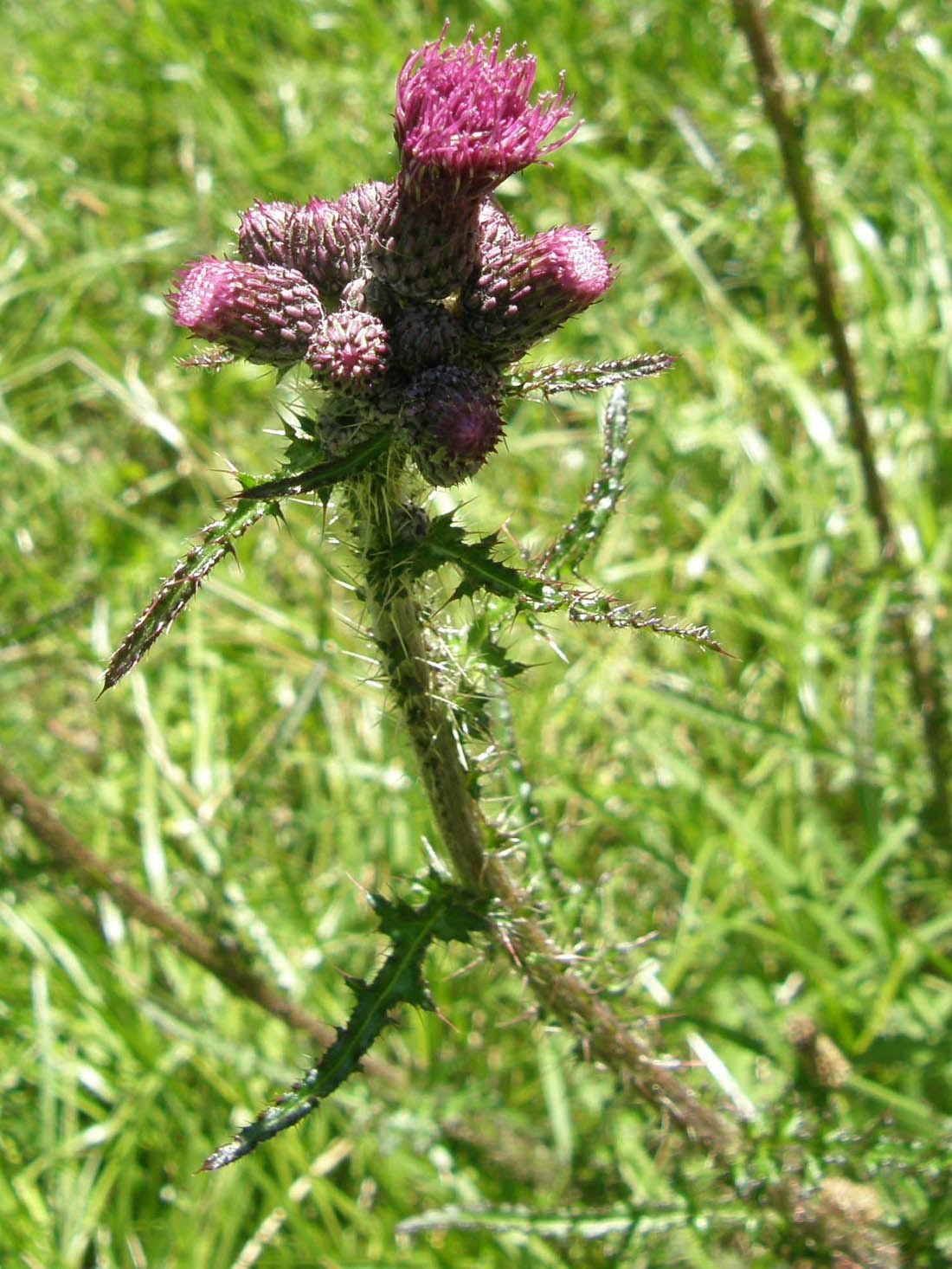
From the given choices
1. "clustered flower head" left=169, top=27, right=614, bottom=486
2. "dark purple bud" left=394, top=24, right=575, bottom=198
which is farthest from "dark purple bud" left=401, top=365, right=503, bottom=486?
"dark purple bud" left=394, top=24, right=575, bottom=198

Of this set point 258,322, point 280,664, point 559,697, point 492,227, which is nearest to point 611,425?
point 492,227

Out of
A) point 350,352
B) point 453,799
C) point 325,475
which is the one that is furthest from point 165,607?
point 453,799

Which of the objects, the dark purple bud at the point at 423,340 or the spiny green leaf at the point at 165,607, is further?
the dark purple bud at the point at 423,340

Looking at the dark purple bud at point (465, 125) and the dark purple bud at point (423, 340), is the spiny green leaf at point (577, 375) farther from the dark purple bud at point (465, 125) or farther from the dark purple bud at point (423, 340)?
the dark purple bud at point (465, 125)

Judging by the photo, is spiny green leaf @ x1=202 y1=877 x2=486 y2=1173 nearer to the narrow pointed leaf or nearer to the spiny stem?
the spiny stem

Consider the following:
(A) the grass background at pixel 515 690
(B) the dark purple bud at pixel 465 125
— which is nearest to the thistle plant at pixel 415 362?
(B) the dark purple bud at pixel 465 125

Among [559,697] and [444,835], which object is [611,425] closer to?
[444,835]

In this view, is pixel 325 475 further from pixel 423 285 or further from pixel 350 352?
pixel 423 285
